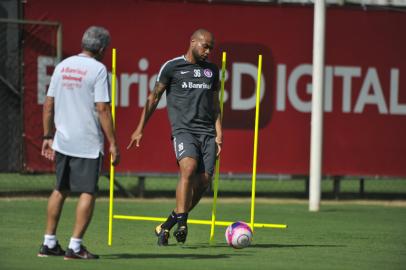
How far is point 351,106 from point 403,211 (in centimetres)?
274

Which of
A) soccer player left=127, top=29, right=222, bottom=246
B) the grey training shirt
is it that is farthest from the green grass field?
the grey training shirt

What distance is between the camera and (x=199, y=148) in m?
11.6

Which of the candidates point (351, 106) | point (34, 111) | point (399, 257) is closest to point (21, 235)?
point (399, 257)

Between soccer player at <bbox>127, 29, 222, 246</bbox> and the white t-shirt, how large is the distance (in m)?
2.03

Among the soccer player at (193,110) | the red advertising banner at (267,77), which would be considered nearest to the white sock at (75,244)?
the soccer player at (193,110)

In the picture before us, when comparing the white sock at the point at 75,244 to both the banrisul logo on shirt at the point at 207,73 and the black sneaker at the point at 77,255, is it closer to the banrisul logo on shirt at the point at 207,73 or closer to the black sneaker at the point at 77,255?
the black sneaker at the point at 77,255

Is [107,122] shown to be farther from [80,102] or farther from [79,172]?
[79,172]

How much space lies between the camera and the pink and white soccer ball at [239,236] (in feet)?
36.8

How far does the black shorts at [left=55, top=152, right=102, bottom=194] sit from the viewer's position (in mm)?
9383

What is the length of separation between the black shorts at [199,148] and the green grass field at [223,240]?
0.88 metres

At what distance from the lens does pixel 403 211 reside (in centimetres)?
1805

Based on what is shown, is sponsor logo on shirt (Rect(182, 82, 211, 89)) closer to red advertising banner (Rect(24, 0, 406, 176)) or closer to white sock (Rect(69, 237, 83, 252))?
white sock (Rect(69, 237, 83, 252))

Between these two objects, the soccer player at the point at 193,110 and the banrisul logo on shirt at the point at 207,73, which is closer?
the soccer player at the point at 193,110

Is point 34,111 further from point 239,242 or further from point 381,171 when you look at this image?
point 239,242
